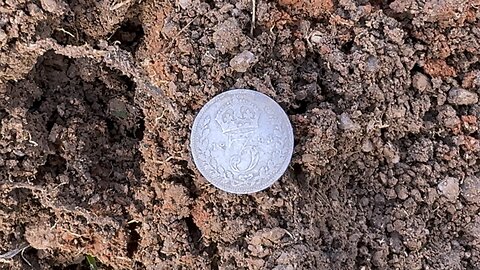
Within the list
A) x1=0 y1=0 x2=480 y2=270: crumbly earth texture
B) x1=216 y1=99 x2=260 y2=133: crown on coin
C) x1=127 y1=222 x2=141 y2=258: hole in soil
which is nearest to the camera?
x1=216 y1=99 x2=260 y2=133: crown on coin

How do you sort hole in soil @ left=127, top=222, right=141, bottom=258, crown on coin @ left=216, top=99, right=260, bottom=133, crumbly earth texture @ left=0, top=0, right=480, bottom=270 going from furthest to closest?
hole in soil @ left=127, top=222, right=141, bottom=258, crumbly earth texture @ left=0, top=0, right=480, bottom=270, crown on coin @ left=216, top=99, right=260, bottom=133

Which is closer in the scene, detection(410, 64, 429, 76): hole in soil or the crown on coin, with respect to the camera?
the crown on coin

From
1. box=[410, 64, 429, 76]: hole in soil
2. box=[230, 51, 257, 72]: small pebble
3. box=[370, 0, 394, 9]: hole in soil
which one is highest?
box=[370, 0, 394, 9]: hole in soil

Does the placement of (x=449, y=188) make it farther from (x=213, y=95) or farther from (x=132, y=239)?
(x=132, y=239)

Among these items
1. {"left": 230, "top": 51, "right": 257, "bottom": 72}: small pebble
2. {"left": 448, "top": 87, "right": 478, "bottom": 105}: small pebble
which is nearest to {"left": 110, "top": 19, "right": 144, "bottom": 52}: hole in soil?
{"left": 230, "top": 51, "right": 257, "bottom": 72}: small pebble

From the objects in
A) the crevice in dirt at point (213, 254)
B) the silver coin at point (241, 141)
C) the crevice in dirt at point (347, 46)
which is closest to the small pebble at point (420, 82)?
the crevice in dirt at point (347, 46)

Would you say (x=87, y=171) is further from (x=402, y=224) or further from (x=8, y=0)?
(x=402, y=224)

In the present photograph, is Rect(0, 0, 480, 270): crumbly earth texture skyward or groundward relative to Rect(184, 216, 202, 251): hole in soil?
skyward

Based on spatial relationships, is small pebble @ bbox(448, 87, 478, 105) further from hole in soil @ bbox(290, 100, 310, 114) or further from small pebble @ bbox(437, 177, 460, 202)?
hole in soil @ bbox(290, 100, 310, 114)
